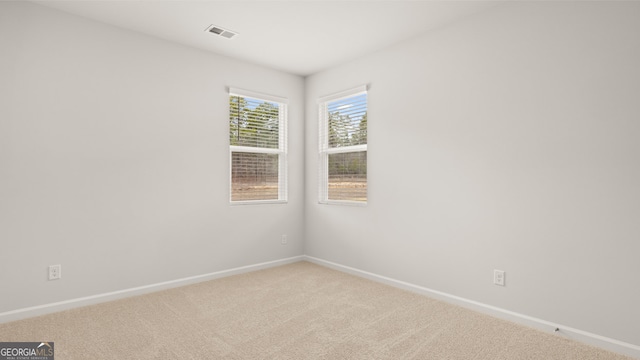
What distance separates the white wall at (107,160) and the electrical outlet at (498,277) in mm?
2638

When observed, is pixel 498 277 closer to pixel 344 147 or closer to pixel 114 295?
pixel 344 147

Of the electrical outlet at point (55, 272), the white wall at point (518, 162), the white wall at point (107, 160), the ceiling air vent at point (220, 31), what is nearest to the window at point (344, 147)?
the white wall at point (518, 162)

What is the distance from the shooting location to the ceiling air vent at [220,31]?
3.09 m

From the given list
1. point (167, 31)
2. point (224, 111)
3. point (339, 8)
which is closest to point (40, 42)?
point (167, 31)

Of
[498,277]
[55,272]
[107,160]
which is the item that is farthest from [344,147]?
[55,272]

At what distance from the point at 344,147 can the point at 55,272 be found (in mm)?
3086

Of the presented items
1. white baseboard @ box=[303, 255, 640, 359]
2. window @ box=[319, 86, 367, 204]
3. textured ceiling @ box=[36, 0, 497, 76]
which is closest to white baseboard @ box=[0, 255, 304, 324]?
window @ box=[319, 86, 367, 204]

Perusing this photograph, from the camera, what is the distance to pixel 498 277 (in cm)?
269

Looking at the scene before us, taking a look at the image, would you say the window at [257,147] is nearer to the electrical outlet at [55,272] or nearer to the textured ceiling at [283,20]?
the textured ceiling at [283,20]

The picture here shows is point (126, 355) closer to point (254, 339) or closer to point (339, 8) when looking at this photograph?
point (254, 339)

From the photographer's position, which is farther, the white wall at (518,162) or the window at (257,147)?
the window at (257,147)

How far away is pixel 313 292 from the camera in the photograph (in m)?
3.24

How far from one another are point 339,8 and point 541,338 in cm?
294

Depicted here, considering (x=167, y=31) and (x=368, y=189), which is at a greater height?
(x=167, y=31)
